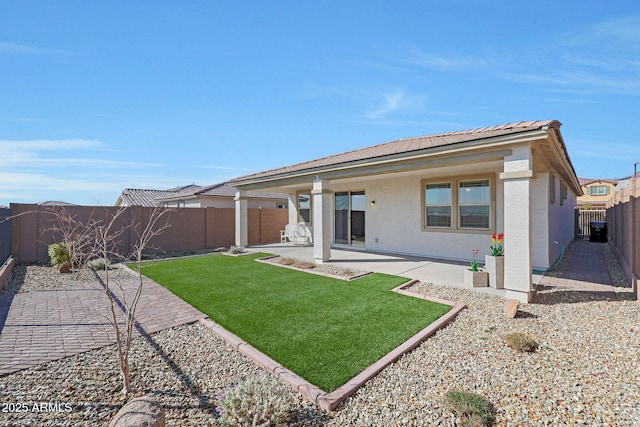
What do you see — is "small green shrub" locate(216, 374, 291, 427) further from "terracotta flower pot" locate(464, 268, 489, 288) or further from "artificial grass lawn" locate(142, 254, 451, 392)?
"terracotta flower pot" locate(464, 268, 489, 288)

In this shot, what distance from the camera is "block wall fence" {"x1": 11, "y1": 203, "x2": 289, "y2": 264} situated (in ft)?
34.6

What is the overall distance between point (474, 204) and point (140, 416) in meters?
10.0

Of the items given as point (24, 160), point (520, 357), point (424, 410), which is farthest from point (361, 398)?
point (24, 160)

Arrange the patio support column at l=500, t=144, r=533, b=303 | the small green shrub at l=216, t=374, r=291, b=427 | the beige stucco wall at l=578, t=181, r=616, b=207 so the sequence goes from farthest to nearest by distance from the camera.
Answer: the beige stucco wall at l=578, t=181, r=616, b=207, the patio support column at l=500, t=144, r=533, b=303, the small green shrub at l=216, t=374, r=291, b=427

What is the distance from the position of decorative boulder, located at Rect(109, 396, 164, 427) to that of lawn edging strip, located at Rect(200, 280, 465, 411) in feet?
4.46

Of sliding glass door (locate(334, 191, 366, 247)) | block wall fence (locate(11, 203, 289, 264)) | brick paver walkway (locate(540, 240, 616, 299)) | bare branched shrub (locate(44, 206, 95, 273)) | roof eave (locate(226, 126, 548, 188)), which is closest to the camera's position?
roof eave (locate(226, 126, 548, 188))

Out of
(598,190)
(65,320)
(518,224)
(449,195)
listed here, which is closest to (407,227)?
(449,195)

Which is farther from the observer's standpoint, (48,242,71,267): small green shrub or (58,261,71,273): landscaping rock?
(48,242,71,267): small green shrub

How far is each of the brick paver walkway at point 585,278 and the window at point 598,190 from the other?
3646 cm

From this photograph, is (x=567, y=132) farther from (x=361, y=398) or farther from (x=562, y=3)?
(x=361, y=398)

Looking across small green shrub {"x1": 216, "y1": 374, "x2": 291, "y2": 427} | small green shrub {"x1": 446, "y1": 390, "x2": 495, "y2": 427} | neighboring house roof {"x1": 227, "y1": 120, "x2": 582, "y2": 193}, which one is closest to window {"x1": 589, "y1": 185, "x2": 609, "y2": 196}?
neighboring house roof {"x1": 227, "y1": 120, "x2": 582, "y2": 193}

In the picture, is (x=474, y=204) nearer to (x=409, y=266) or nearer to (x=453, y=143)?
(x=409, y=266)

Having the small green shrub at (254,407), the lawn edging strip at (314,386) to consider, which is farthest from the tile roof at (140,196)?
the small green shrub at (254,407)

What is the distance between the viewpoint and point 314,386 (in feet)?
10.6
